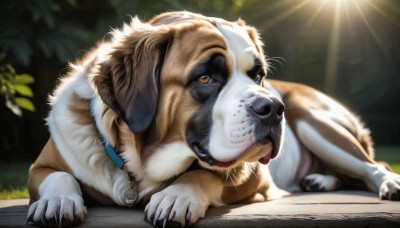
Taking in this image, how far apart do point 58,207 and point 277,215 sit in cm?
92

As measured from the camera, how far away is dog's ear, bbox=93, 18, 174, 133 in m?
2.61

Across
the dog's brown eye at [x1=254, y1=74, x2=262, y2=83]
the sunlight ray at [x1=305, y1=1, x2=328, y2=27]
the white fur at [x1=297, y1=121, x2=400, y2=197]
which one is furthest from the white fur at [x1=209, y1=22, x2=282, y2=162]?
the sunlight ray at [x1=305, y1=1, x2=328, y2=27]

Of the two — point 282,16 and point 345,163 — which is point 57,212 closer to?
point 345,163

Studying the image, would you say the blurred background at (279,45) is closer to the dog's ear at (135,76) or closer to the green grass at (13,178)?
the green grass at (13,178)

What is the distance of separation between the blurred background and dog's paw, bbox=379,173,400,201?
323cm

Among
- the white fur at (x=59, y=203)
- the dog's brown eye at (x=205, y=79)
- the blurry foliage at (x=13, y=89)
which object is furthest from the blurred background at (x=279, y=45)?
the white fur at (x=59, y=203)

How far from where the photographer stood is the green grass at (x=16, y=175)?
435 centimetres

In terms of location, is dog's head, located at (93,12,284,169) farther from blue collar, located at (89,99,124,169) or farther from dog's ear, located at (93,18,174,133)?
blue collar, located at (89,99,124,169)

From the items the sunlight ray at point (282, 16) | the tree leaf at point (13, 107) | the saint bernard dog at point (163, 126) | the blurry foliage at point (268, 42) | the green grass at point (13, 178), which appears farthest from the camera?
the sunlight ray at point (282, 16)

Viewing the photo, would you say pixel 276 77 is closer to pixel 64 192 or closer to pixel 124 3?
pixel 124 3

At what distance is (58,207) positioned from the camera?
7.77 ft

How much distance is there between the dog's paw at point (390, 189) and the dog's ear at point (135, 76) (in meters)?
1.41

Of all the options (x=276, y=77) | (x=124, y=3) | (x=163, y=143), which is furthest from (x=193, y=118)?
(x=276, y=77)

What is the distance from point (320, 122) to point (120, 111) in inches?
70.1
